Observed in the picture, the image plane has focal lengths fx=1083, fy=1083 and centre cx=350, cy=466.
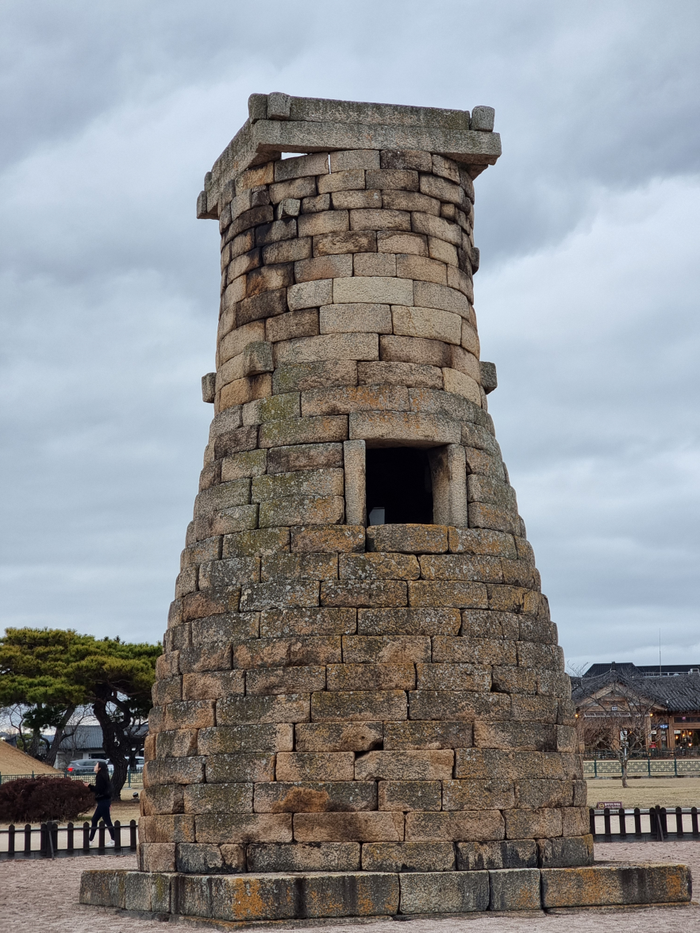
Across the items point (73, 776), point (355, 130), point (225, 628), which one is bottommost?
point (73, 776)

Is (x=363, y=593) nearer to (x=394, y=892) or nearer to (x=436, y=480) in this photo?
(x=436, y=480)

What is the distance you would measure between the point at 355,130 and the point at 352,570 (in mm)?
4666

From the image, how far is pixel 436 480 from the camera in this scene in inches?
432

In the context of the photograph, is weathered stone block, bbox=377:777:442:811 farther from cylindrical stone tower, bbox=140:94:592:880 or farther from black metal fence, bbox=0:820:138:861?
black metal fence, bbox=0:820:138:861

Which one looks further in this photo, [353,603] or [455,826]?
[353,603]

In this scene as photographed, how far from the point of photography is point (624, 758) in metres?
30.8

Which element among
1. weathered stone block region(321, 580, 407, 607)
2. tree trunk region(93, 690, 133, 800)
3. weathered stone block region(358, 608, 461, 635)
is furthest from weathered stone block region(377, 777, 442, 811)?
tree trunk region(93, 690, 133, 800)

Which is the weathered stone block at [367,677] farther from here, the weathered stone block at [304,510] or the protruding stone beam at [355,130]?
the protruding stone beam at [355,130]

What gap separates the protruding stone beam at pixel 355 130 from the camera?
11219mm

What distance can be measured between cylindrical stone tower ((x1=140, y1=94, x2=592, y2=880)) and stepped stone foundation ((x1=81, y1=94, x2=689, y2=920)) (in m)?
0.02

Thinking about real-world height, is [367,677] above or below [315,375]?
below

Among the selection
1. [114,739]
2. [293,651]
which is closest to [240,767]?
[293,651]

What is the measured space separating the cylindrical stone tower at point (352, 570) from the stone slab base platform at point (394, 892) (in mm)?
230

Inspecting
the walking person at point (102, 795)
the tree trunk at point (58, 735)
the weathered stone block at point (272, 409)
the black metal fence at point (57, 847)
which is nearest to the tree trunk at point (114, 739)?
the tree trunk at point (58, 735)
